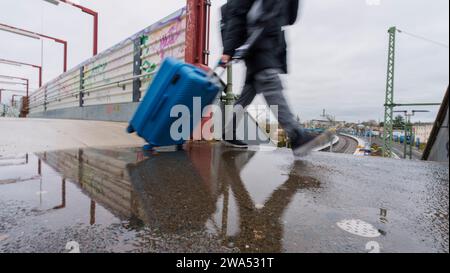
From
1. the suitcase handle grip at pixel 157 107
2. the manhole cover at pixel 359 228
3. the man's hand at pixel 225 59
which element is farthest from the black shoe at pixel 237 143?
the manhole cover at pixel 359 228

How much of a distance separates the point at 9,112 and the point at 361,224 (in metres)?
26.7

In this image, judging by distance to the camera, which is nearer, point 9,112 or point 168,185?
point 168,185

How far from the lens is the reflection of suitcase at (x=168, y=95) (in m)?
1.83

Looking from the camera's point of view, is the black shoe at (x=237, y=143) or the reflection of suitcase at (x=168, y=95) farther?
the black shoe at (x=237, y=143)

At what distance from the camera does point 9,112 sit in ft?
63.8

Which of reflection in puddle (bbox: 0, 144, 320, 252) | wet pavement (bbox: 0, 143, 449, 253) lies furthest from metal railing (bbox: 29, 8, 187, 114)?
wet pavement (bbox: 0, 143, 449, 253)

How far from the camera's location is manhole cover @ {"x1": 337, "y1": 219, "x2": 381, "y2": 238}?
0.75 metres

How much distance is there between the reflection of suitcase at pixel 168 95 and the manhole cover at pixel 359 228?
54.9 inches

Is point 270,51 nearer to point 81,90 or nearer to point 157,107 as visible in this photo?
point 157,107

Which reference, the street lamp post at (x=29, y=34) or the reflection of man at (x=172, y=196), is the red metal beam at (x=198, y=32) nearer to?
the reflection of man at (x=172, y=196)

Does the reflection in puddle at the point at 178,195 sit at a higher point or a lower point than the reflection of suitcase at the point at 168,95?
lower

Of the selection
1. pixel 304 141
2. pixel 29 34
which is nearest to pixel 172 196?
pixel 304 141

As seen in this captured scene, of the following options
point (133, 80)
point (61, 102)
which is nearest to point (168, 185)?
point (133, 80)
